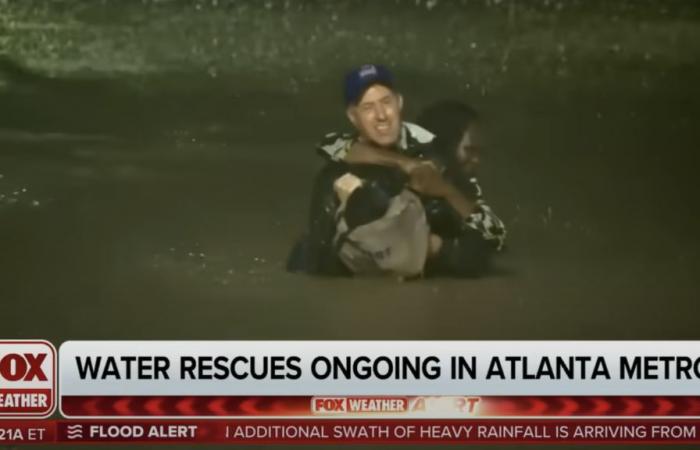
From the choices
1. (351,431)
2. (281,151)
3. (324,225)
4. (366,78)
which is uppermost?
(366,78)

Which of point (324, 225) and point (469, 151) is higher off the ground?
point (469, 151)

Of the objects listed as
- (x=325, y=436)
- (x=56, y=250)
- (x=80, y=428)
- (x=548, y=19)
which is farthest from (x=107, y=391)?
(x=548, y=19)

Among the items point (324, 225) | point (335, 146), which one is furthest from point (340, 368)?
point (335, 146)

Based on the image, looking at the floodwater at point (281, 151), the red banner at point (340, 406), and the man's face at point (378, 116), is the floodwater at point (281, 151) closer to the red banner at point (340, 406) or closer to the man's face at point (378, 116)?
the man's face at point (378, 116)

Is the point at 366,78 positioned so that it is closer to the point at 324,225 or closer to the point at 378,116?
the point at 378,116

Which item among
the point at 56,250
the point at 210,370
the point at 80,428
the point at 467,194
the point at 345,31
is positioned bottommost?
the point at 80,428

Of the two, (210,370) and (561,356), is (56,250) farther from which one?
(561,356)
